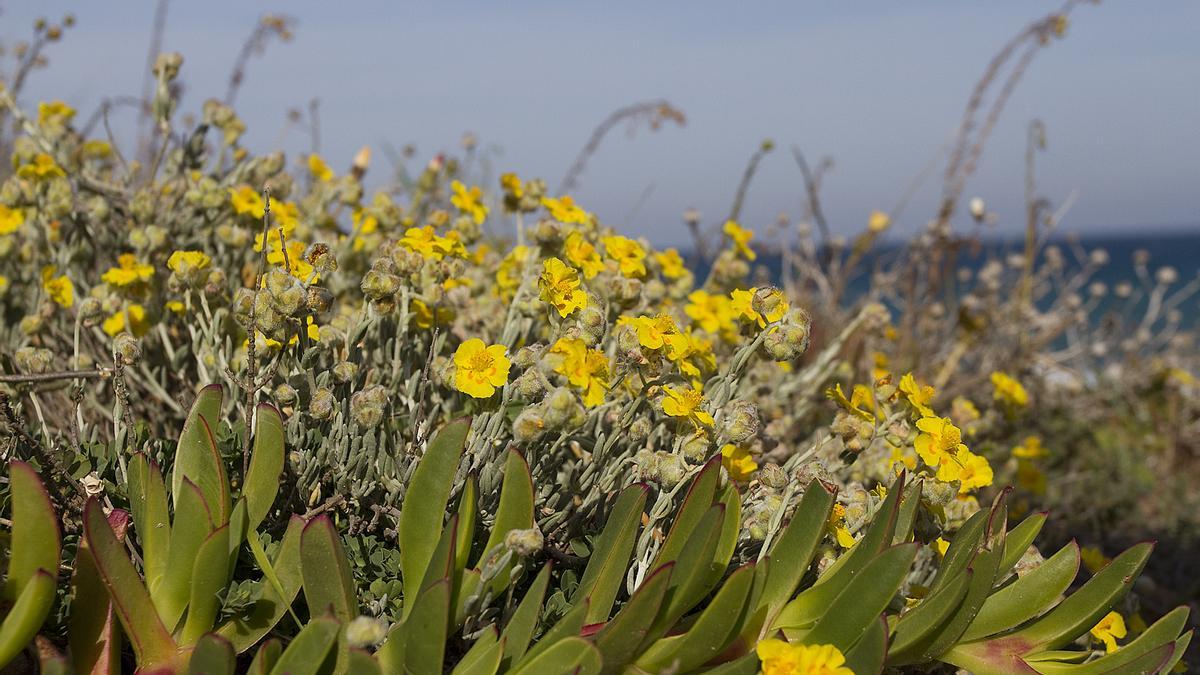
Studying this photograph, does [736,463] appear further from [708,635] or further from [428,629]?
[428,629]

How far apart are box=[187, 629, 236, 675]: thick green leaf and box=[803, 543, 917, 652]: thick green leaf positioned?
0.83 meters

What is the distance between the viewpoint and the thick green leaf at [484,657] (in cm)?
137

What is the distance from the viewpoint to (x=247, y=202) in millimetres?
2539

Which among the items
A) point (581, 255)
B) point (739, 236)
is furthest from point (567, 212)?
point (739, 236)

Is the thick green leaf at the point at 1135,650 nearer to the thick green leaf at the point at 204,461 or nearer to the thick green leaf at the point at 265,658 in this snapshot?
the thick green leaf at the point at 265,658

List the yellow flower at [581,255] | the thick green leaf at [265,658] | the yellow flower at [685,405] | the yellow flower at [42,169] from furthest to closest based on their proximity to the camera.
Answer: the yellow flower at [42,169]
the yellow flower at [581,255]
the yellow flower at [685,405]
the thick green leaf at [265,658]

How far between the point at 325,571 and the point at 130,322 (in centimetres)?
120

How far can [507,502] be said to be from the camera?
148cm

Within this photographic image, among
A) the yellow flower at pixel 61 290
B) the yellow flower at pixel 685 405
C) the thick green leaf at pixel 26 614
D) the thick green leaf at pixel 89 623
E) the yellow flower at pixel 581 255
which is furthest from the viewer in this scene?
the yellow flower at pixel 61 290

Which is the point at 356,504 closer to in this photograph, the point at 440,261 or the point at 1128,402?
the point at 440,261

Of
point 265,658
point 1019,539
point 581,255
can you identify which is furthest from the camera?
point 581,255

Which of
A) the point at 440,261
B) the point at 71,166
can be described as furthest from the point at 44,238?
the point at 440,261

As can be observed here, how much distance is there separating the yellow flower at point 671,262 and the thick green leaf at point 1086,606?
4.24 feet

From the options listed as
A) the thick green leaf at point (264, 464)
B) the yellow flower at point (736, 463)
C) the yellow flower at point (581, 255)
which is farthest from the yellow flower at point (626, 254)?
the thick green leaf at point (264, 464)
